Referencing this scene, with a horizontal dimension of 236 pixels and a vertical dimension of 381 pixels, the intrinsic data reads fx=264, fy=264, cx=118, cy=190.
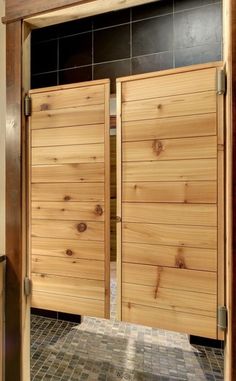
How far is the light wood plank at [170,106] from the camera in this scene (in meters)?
1.01

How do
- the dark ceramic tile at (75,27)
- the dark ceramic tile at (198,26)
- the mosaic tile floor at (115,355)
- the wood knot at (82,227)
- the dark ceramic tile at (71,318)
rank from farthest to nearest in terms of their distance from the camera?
the dark ceramic tile at (71,318) → the dark ceramic tile at (75,27) → the dark ceramic tile at (198,26) → the mosaic tile floor at (115,355) → the wood knot at (82,227)

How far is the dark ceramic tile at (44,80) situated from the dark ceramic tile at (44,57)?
46 mm

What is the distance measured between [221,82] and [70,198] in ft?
2.54

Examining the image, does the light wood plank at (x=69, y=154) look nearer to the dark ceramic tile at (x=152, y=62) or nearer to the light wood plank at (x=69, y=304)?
the light wood plank at (x=69, y=304)

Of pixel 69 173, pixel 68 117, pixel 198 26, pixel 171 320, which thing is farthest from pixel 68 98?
pixel 198 26

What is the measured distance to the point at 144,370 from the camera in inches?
70.0

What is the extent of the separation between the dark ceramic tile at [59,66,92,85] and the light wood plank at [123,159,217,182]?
1.51 metres

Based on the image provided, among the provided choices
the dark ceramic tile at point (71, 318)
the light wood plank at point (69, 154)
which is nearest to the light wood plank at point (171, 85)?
the light wood plank at point (69, 154)

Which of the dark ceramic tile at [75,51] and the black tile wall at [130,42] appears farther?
the dark ceramic tile at [75,51]

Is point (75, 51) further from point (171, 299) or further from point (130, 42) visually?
point (171, 299)

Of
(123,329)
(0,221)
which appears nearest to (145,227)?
(0,221)

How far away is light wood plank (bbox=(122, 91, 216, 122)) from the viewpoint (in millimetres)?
1009

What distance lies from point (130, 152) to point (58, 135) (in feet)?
1.17

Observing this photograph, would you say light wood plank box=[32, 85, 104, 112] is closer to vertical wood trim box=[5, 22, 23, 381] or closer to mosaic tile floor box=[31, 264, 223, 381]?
vertical wood trim box=[5, 22, 23, 381]
